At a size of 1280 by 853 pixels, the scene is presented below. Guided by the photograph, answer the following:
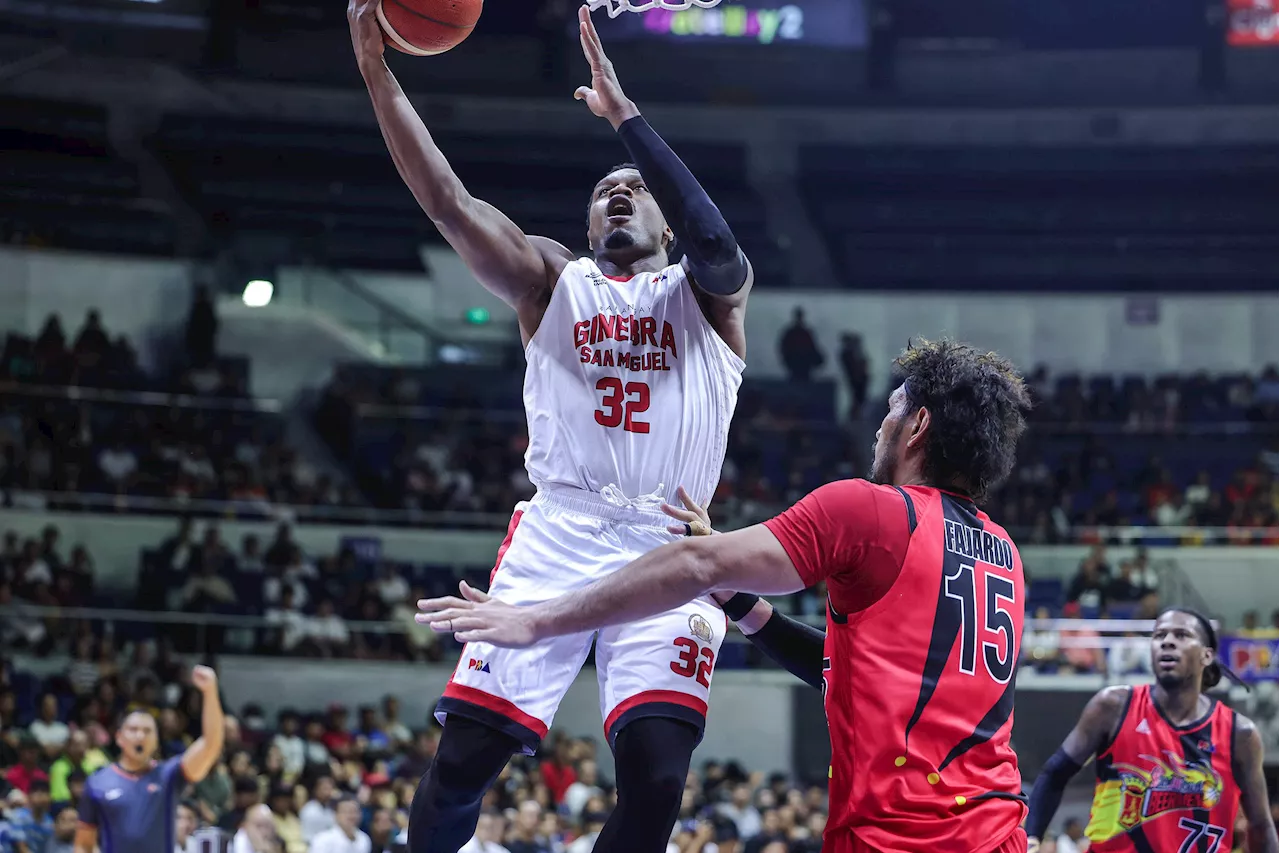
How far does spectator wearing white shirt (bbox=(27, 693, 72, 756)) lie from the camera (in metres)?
14.6

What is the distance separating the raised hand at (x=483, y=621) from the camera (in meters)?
3.50

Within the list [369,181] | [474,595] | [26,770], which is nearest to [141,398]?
[369,181]

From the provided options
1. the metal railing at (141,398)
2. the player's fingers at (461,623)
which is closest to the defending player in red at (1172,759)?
the player's fingers at (461,623)

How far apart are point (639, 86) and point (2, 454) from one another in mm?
12371

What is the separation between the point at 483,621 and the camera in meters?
3.53

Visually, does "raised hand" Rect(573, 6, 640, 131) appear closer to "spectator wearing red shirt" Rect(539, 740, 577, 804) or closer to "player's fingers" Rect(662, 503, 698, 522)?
"player's fingers" Rect(662, 503, 698, 522)

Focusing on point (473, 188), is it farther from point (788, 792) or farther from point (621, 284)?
point (621, 284)

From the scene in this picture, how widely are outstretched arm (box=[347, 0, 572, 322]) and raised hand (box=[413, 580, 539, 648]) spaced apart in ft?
5.29

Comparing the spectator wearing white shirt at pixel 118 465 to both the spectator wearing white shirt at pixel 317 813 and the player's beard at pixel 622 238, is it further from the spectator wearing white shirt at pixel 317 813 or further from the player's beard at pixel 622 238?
the player's beard at pixel 622 238

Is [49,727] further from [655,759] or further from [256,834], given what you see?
[655,759]

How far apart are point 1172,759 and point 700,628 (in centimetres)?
323

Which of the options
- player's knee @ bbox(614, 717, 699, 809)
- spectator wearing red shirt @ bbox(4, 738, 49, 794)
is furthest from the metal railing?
player's knee @ bbox(614, 717, 699, 809)

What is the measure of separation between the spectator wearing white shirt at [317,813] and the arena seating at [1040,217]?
49.6 feet

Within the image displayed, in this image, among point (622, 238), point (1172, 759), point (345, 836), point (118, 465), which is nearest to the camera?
point (622, 238)
